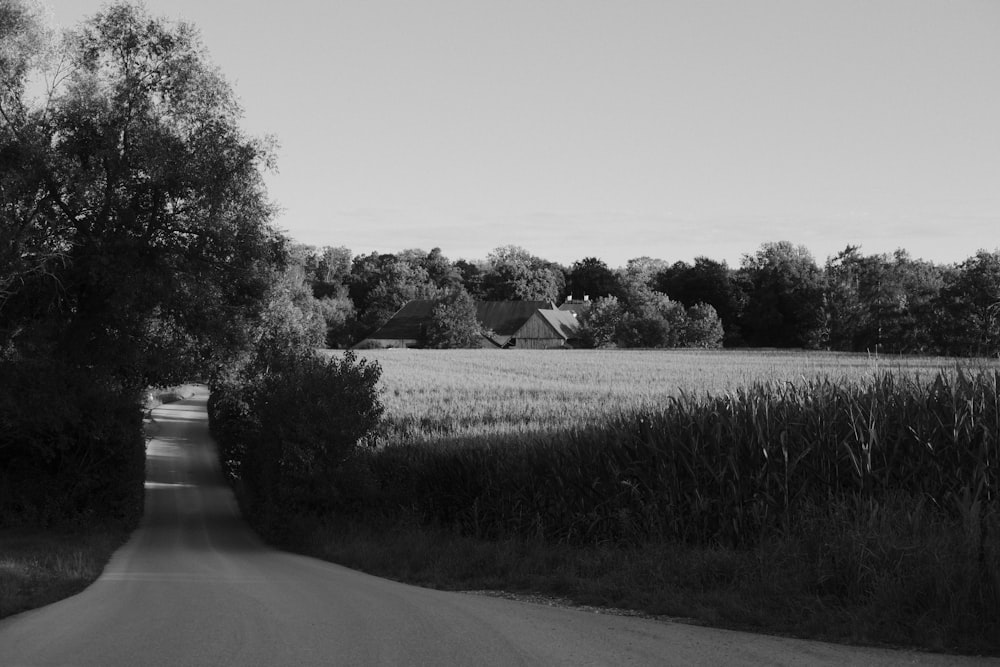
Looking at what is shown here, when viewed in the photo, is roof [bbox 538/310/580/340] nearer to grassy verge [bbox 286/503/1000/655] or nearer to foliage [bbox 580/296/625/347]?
foliage [bbox 580/296/625/347]

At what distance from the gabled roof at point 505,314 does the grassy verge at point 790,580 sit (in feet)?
313

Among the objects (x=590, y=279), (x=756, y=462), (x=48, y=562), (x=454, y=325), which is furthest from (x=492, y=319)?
(x=756, y=462)

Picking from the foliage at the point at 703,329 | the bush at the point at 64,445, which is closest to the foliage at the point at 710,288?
the foliage at the point at 703,329

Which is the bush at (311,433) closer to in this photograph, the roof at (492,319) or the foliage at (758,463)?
the foliage at (758,463)

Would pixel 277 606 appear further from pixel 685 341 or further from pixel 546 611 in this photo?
pixel 685 341

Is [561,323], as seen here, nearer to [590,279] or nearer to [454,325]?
[454,325]

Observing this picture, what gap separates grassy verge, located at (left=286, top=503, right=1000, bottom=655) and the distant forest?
18.3 metres

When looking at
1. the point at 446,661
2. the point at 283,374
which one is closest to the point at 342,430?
the point at 283,374

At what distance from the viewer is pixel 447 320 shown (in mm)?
96812

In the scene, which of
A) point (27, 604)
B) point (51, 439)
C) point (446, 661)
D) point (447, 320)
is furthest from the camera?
point (447, 320)

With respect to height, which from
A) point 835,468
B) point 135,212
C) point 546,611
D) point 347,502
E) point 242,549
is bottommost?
point 242,549

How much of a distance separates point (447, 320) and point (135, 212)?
239ft

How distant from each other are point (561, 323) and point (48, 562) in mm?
94449

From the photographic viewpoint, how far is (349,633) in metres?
7.93
